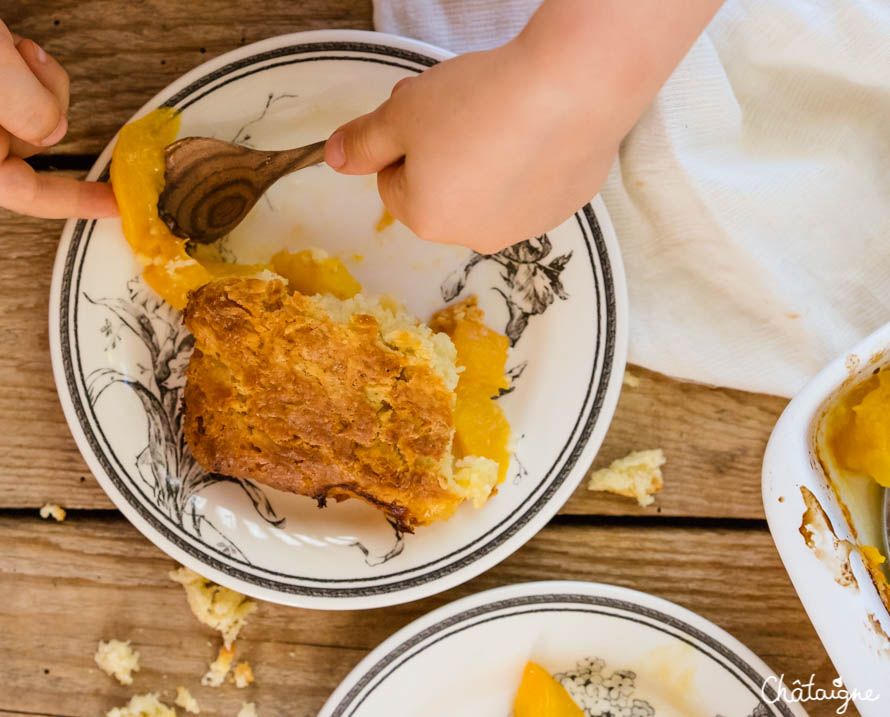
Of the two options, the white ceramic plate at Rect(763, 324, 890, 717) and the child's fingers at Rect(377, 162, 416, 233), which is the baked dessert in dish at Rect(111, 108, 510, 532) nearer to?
the child's fingers at Rect(377, 162, 416, 233)

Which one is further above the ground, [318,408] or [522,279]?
[522,279]

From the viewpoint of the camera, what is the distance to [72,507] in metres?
1.52

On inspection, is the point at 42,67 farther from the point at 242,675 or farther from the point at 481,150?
the point at 242,675

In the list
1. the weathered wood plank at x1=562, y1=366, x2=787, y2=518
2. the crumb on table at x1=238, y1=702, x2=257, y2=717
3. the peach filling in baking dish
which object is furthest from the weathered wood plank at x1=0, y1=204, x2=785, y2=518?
the crumb on table at x1=238, y1=702, x2=257, y2=717

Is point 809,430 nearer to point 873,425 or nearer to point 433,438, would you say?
point 873,425

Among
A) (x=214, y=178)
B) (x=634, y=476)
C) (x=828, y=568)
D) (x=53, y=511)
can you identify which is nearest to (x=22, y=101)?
(x=214, y=178)

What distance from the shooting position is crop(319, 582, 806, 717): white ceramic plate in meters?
1.38

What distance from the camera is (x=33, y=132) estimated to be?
3.74ft

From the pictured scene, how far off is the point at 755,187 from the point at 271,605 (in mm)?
1155

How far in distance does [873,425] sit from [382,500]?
0.82 metres

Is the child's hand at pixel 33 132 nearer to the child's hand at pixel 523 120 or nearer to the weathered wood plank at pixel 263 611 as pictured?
the child's hand at pixel 523 120

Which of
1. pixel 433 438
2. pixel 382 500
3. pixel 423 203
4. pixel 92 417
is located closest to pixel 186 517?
pixel 92 417

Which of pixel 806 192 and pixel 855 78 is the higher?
pixel 855 78

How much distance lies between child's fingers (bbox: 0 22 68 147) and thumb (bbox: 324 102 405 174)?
0.41m
